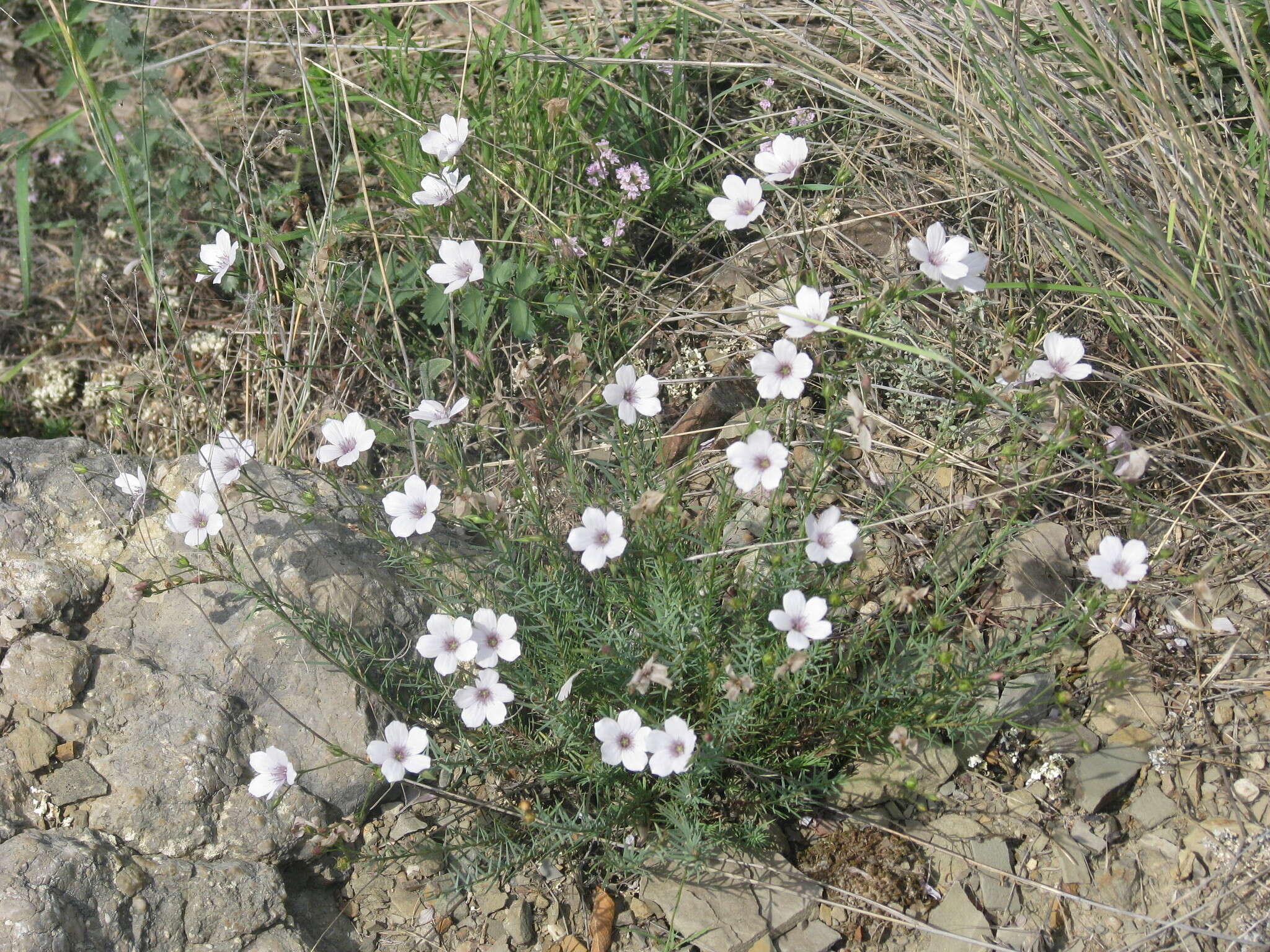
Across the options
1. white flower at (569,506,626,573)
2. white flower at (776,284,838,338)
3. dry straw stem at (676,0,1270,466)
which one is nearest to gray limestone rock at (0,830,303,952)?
white flower at (569,506,626,573)

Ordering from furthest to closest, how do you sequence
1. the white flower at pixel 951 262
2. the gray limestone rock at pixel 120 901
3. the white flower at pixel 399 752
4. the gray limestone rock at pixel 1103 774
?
the gray limestone rock at pixel 1103 774
the white flower at pixel 951 262
the white flower at pixel 399 752
the gray limestone rock at pixel 120 901

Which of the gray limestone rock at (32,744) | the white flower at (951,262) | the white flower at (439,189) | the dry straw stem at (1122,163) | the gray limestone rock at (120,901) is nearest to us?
the gray limestone rock at (120,901)

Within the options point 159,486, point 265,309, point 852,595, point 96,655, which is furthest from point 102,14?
point 852,595

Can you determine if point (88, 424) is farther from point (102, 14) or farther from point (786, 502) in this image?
point (786, 502)

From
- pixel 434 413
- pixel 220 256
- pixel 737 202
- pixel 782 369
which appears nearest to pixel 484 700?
pixel 434 413

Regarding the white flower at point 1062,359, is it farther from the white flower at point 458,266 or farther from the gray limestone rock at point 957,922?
the white flower at point 458,266

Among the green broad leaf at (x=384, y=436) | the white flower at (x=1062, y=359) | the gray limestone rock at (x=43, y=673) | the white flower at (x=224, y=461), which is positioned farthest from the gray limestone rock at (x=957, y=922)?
the gray limestone rock at (x=43, y=673)
